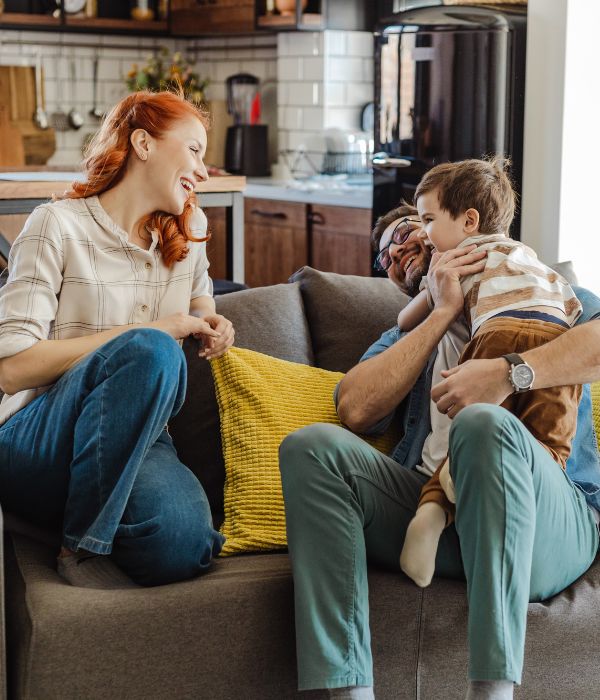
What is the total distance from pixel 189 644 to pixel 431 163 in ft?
9.36

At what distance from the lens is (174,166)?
2.08m

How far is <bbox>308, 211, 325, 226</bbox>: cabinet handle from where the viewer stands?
491 cm

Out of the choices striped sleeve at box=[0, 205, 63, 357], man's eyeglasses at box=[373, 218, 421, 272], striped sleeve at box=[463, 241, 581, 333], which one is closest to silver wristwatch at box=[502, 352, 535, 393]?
striped sleeve at box=[463, 241, 581, 333]

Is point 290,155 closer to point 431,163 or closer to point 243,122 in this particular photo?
point 243,122

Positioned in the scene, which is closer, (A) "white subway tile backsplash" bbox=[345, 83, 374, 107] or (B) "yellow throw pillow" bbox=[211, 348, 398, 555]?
(B) "yellow throw pillow" bbox=[211, 348, 398, 555]

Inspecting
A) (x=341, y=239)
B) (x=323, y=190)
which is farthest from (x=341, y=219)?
(x=323, y=190)

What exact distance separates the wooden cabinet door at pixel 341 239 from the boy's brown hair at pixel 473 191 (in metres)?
2.51

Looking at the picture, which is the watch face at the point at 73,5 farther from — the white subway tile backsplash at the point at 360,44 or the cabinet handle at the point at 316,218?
the cabinet handle at the point at 316,218

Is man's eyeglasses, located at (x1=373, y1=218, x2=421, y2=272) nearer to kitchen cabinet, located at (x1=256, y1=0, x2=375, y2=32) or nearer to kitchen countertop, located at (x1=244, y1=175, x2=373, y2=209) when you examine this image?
kitchen countertop, located at (x1=244, y1=175, x2=373, y2=209)

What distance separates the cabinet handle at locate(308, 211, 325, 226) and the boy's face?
2.81 metres

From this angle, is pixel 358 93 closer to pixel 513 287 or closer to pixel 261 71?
pixel 261 71

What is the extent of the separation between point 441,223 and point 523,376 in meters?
0.41

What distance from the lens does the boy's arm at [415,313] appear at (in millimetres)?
2158

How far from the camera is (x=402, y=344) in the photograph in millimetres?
2049
